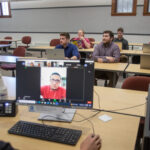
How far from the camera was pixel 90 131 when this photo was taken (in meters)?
1.27

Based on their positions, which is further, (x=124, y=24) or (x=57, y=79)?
(x=124, y=24)

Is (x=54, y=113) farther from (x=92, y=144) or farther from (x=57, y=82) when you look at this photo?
(x=92, y=144)

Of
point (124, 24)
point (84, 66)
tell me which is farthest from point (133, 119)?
point (124, 24)

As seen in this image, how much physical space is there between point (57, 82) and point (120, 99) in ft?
2.35

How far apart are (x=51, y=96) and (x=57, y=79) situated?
13cm

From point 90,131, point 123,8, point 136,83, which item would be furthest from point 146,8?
point 90,131

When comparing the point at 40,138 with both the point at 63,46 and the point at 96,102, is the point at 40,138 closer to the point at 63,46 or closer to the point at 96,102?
the point at 96,102

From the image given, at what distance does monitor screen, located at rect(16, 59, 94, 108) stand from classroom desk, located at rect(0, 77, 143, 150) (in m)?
0.13

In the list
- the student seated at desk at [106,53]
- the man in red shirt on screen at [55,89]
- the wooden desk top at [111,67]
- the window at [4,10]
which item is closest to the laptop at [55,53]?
the wooden desk top at [111,67]

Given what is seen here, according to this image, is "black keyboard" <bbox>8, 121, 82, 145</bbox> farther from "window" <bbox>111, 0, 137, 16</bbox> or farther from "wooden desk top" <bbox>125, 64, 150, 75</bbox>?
"window" <bbox>111, 0, 137, 16</bbox>

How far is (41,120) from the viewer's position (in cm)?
142

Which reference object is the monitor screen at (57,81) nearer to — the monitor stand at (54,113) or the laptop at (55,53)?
the monitor stand at (54,113)

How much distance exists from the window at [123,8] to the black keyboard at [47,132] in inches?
276

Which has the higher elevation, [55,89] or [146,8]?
[146,8]
